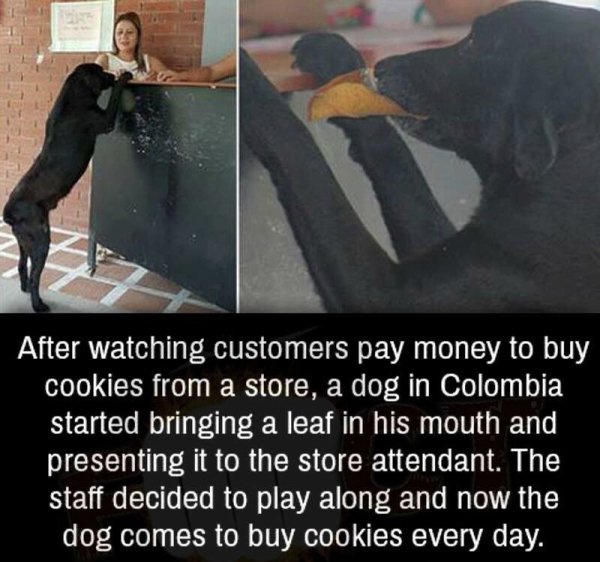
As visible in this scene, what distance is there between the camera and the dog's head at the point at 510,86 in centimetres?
82

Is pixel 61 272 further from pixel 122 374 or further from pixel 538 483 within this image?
pixel 538 483

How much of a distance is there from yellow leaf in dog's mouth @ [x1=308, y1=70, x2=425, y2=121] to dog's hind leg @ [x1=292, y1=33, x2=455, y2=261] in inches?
0.5

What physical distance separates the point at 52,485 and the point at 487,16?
42.6 inches

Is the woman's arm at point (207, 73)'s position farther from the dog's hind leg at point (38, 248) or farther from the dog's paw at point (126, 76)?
the dog's hind leg at point (38, 248)

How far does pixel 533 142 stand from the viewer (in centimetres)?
84

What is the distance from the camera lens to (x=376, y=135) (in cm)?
86

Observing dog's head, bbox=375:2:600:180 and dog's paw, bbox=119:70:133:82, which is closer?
dog's head, bbox=375:2:600:180

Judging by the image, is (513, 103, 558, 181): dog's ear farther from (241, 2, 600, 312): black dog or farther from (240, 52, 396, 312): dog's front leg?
(240, 52, 396, 312): dog's front leg

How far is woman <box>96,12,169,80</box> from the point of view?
888mm

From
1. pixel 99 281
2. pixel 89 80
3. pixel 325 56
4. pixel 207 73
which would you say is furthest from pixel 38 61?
pixel 325 56

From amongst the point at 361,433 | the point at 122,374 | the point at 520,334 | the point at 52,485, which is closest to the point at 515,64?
the point at 520,334

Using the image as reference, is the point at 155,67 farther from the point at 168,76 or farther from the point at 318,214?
the point at 318,214

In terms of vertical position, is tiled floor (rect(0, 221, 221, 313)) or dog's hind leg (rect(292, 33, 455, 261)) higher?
dog's hind leg (rect(292, 33, 455, 261))

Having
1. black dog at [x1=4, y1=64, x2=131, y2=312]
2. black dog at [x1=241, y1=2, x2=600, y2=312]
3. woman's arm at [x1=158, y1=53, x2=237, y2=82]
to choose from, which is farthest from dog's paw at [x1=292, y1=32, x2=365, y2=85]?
black dog at [x1=4, y1=64, x2=131, y2=312]
